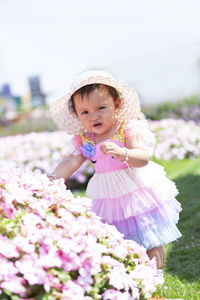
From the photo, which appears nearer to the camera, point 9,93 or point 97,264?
point 97,264

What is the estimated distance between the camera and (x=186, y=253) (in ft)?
12.8

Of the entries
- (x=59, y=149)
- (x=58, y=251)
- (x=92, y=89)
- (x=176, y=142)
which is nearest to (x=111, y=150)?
(x=92, y=89)

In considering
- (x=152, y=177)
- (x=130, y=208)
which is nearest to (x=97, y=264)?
(x=130, y=208)

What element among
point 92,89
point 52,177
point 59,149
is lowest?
point 59,149

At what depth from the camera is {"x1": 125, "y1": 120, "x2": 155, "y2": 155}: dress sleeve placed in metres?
3.00

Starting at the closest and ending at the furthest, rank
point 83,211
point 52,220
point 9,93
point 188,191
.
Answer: point 52,220
point 83,211
point 188,191
point 9,93

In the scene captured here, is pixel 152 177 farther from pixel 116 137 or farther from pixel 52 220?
pixel 52 220

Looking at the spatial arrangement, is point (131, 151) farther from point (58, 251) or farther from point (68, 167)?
→ point (58, 251)

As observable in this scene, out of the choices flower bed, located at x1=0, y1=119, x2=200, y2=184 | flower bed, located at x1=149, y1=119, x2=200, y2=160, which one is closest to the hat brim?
flower bed, located at x1=0, y1=119, x2=200, y2=184

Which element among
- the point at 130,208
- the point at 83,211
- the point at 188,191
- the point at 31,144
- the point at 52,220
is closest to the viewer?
the point at 52,220

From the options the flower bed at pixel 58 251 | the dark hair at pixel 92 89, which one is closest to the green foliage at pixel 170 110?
the dark hair at pixel 92 89

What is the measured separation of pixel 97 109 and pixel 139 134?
0.36 m

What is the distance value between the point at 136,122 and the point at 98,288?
4.79 ft

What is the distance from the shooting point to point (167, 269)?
3.58m
